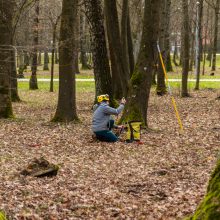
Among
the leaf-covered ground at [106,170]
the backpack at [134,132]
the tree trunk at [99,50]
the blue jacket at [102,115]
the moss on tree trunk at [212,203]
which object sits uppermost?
the tree trunk at [99,50]

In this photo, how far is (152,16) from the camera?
14422 mm

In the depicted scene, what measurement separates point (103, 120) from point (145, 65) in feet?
7.71

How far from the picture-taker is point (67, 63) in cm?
1577

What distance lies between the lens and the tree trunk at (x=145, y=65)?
568 inches

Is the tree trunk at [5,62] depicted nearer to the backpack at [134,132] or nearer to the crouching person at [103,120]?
the crouching person at [103,120]

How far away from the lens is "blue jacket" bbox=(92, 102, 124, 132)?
42.9ft

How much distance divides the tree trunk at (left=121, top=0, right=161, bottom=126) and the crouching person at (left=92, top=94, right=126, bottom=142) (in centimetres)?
139

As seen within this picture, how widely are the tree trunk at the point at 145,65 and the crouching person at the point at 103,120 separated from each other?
4.55ft

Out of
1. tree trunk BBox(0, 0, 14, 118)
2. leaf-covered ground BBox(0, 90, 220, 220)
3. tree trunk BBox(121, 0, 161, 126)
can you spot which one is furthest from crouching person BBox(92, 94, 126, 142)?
tree trunk BBox(0, 0, 14, 118)

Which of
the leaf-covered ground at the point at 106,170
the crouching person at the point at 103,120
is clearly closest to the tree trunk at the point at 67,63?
the leaf-covered ground at the point at 106,170

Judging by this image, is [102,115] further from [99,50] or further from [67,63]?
[99,50]

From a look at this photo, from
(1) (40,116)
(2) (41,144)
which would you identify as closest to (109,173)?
(2) (41,144)

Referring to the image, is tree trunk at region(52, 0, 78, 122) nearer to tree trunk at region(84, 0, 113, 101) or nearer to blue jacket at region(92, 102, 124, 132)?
blue jacket at region(92, 102, 124, 132)

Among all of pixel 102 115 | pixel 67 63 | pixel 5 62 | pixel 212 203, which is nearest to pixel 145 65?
pixel 102 115
